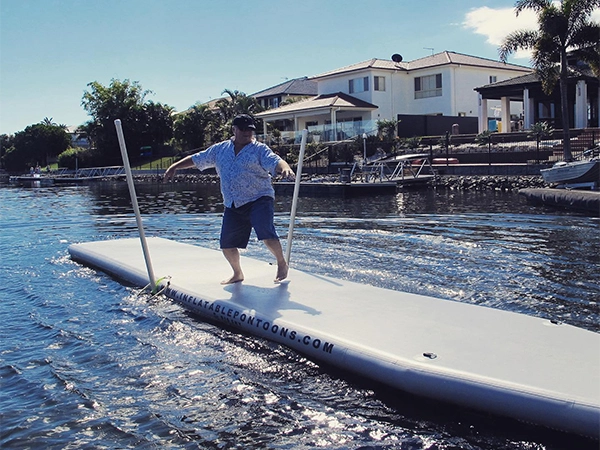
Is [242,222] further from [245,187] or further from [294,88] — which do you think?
[294,88]

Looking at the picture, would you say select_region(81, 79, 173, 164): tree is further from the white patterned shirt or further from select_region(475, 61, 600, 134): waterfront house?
the white patterned shirt

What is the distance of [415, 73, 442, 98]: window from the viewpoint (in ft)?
162

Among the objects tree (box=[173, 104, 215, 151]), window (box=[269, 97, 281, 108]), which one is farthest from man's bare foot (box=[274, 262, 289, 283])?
window (box=[269, 97, 281, 108])

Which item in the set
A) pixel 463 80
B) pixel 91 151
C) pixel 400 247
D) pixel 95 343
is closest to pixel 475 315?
pixel 95 343

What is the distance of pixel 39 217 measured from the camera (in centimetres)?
2006

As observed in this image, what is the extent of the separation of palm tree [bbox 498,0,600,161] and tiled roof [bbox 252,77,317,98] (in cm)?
3720

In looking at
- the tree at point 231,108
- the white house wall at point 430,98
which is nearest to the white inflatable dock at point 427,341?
the white house wall at point 430,98

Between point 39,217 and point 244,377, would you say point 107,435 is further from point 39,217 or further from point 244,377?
point 39,217

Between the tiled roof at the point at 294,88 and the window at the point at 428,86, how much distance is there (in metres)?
15.7

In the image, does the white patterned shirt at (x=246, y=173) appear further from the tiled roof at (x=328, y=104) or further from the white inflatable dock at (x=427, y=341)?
the tiled roof at (x=328, y=104)

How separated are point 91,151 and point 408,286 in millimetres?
70519

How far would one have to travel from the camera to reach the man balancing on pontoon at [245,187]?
6.56 metres

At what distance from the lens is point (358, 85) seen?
5112 cm

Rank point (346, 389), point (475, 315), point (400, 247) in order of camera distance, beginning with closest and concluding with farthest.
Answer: point (346, 389), point (475, 315), point (400, 247)
